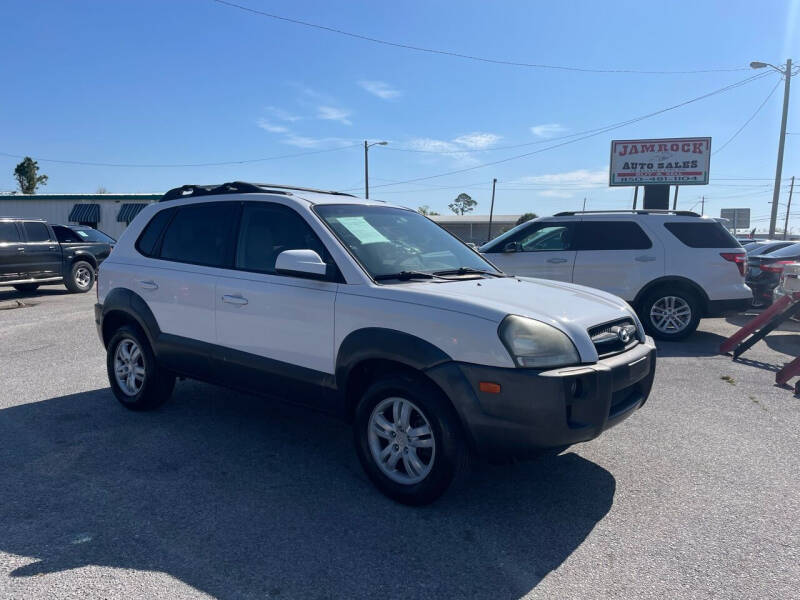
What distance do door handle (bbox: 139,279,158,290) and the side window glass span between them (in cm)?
590

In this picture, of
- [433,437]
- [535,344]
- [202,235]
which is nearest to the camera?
[535,344]

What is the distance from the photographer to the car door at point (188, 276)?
14.8 feet

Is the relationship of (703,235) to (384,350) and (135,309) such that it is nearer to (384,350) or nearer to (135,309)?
(384,350)

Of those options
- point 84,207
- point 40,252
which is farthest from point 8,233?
point 84,207

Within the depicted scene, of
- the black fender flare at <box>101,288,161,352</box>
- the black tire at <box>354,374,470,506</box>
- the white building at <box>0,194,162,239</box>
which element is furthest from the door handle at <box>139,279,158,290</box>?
the white building at <box>0,194,162,239</box>

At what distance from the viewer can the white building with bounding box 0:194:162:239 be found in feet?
125

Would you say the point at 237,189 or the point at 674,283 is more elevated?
the point at 237,189

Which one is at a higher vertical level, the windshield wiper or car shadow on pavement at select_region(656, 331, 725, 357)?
the windshield wiper

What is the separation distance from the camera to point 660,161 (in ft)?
92.7

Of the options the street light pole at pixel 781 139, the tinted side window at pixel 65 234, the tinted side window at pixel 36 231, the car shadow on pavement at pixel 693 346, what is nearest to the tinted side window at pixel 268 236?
the car shadow on pavement at pixel 693 346

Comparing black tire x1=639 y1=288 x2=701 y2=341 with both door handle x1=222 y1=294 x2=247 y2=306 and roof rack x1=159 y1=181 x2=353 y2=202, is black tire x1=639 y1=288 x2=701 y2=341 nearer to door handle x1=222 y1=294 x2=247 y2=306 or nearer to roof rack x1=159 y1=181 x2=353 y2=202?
roof rack x1=159 y1=181 x2=353 y2=202

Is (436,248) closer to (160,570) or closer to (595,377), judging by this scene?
(595,377)

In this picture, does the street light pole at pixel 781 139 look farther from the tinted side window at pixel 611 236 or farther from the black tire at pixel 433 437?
the black tire at pixel 433 437

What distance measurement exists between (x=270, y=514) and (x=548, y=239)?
6.93 metres
